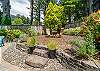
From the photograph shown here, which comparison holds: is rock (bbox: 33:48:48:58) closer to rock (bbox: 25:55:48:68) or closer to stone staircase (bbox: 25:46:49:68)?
stone staircase (bbox: 25:46:49:68)

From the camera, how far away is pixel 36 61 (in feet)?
39.0

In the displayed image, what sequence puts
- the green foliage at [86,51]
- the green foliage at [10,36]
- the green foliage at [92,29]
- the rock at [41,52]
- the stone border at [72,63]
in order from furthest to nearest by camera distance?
the green foliage at [10,36], the rock at [41,52], the green foliage at [92,29], the green foliage at [86,51], the stone border at [72,63]

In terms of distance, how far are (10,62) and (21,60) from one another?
789 millimetres

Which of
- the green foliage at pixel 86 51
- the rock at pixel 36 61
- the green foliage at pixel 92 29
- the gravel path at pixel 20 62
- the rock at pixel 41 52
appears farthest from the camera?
the rock at pixel 41 52

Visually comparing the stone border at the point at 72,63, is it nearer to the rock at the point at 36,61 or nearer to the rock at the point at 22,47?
the rock at the point at 36,61

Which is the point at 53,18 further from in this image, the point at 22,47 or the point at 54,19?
the point at 22,47

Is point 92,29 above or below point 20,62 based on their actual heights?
above

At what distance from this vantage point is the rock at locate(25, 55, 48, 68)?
11623 mm

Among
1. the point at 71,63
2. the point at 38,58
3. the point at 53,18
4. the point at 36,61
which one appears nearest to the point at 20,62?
the point at 38,58

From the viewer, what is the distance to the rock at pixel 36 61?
11.6 m

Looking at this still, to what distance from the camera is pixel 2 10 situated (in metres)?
38.2

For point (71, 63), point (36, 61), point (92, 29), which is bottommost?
point (36, 61)

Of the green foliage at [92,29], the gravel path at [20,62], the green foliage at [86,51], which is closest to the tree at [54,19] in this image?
the gravel path at [20,62]

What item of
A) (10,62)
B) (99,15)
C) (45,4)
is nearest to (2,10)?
(45,4)
